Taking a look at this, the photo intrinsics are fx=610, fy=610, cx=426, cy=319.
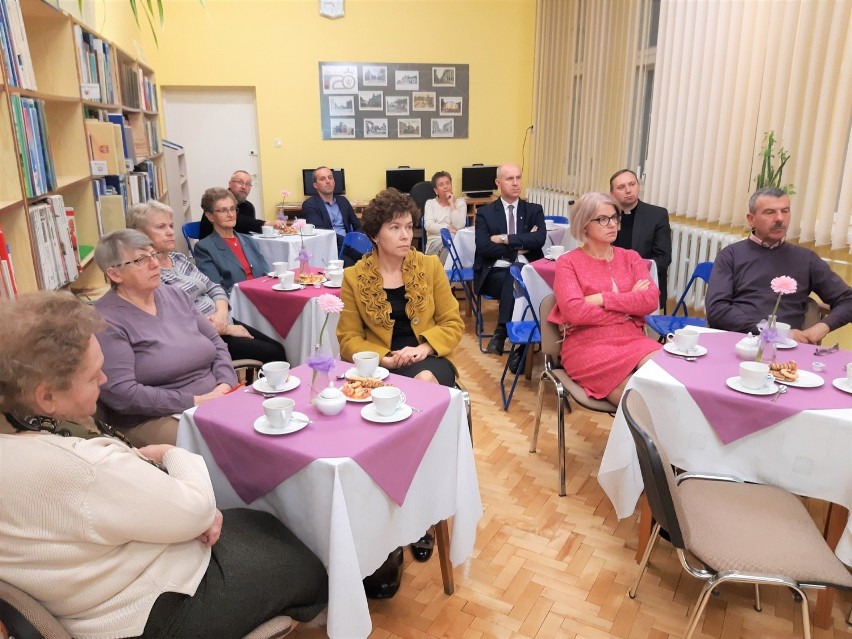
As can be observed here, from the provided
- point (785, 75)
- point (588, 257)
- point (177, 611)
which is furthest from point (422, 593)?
point (785, 75)

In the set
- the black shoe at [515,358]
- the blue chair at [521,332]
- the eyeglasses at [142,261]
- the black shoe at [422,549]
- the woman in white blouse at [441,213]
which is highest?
the eyeglasses at [142,261]

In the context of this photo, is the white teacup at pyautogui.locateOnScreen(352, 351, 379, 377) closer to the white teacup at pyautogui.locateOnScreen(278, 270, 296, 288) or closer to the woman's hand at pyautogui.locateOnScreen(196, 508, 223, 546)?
the woman's hand at pyautogui.locateOnScreen(196, 508, 223, 546)

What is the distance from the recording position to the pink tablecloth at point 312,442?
163 centimetres

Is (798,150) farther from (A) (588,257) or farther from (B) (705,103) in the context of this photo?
(A) (588,257)

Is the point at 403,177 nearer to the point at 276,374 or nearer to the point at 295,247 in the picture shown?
the point at 295,247

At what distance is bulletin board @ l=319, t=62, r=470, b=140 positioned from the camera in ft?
23.3

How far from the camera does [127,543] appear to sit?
1.32 meters

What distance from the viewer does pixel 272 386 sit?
2.00 meters

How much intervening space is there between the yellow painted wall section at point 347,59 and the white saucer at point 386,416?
589 centimetres

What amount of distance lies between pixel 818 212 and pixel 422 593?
3296 mm

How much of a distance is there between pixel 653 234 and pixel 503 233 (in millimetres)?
1168

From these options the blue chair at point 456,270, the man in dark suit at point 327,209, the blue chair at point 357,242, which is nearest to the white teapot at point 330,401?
the blue chair at point 456,270

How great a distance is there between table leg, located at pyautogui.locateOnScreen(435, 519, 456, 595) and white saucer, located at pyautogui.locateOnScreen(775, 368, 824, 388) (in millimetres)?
1242

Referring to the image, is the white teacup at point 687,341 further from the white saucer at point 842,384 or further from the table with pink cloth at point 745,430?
the white saucer at point 842,384
